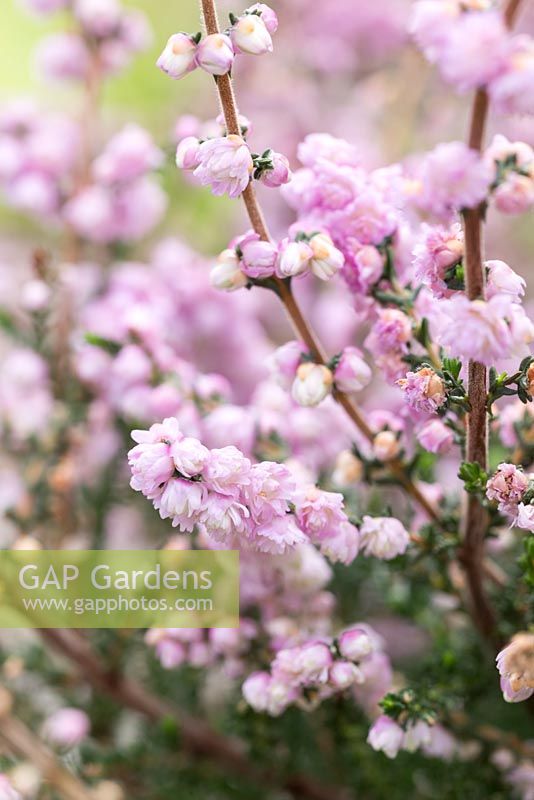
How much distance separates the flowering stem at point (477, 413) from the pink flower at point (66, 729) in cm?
33

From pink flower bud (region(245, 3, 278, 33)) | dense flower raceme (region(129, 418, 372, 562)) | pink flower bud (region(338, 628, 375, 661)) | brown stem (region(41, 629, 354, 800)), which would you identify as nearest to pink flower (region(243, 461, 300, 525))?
dense flower raceme (region(129, 418, 372, 562))

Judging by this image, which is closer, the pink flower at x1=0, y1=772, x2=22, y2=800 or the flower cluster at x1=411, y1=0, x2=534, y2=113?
the flower cluster at x1=411, y1=0, x2=534, y2=113

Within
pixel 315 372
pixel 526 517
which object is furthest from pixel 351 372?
pixel 526 517

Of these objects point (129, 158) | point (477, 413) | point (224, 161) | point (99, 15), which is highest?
point (99, 15)

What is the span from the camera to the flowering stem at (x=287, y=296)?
0.39m

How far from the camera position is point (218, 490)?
15.4 inches

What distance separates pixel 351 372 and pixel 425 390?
0.08 m

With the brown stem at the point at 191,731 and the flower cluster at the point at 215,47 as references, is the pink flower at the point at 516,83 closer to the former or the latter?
the flower cluster at the point at 215,47

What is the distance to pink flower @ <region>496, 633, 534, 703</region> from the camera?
0.42 meters

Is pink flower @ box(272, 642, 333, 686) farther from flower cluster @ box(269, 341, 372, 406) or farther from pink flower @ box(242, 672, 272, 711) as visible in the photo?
flower cluster @ box(269, 341, 372, 406)

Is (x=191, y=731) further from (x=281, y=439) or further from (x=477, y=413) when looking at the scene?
(x=477, y=413)

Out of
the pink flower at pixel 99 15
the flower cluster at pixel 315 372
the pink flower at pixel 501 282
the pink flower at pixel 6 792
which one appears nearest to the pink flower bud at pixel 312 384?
the flower cluster at pixel 315 372

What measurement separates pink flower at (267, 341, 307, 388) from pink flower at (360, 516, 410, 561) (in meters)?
0.09

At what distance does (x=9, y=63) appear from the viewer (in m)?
1.72
